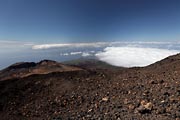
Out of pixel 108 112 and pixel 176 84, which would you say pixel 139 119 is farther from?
pixel 176 84

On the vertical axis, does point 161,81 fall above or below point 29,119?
above

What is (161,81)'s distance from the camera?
1092cm

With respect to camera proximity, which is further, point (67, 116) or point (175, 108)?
point (67, 116)

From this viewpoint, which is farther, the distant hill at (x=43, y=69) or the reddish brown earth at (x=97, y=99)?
the distant hill at (x=43, y=69)

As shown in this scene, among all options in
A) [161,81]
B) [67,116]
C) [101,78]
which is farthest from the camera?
[101,78]

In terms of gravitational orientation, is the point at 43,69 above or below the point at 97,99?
below

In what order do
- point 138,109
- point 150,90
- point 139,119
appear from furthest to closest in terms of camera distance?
point 150,90
point 138,109
point 139,119

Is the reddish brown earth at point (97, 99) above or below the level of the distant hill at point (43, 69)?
above

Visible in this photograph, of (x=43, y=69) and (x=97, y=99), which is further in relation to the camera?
(x=43, y=69)

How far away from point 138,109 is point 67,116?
2.79m

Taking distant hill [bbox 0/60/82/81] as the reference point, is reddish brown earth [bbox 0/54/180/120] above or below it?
above

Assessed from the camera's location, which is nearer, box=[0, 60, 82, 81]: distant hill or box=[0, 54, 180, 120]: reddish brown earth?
box=[0, 54, 180, 120]: reddish brown earth

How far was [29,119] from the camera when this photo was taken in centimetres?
963

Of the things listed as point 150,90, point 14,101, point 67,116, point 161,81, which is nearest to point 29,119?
point 67,116
